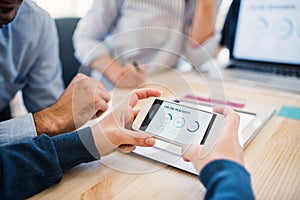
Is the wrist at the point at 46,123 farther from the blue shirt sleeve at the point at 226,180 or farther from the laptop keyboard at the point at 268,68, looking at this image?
the laptop keyboard at the point at 268,68

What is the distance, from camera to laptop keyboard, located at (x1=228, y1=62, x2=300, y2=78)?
85 centimetres

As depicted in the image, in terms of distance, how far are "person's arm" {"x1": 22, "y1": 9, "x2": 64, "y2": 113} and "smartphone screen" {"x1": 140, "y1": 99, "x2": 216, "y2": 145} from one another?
51 cm

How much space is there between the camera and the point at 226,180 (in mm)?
300

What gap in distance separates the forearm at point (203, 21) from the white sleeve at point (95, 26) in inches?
12.1

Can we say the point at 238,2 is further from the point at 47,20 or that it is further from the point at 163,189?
the point at 163,189

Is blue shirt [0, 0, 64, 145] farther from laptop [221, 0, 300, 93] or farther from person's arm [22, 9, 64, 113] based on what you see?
laptop [221, 0, 300, 93]

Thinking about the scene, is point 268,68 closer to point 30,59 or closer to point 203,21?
point 203,21

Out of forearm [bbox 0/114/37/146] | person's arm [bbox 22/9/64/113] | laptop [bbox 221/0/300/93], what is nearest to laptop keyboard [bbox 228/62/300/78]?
laptop [bbox 221/0/300/93]

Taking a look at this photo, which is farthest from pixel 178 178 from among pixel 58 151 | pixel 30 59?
pixel 30 59

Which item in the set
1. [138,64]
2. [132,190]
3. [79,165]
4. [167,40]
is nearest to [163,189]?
[132,190]

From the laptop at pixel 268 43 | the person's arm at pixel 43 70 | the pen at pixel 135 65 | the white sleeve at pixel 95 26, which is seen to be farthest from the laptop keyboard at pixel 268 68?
the person's arm at pixel 43 70

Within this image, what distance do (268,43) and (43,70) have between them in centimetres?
73

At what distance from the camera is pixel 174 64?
88 centimetres

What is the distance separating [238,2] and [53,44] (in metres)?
0.62
